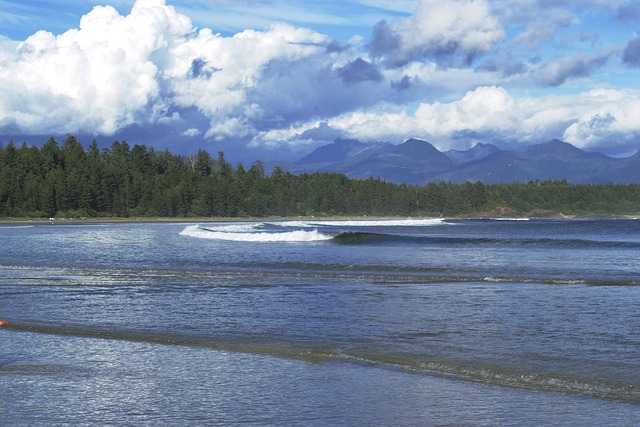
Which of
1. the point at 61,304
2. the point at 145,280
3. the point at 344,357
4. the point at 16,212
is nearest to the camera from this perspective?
the point at 344,357

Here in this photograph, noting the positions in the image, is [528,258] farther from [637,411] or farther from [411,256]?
[637,411]

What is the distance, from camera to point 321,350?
16078 millimetres

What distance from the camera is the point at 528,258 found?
44969 mm

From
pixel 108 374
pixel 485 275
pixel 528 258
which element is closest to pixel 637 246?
pixel 528 258

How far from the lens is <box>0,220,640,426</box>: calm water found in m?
11.5

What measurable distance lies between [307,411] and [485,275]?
2354cm

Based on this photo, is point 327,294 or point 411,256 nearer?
point 327,294

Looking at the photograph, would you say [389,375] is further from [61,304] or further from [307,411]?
[61,304]

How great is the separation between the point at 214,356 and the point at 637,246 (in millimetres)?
50732

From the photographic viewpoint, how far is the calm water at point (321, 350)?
11.5 meters

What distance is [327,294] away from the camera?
86.4ft

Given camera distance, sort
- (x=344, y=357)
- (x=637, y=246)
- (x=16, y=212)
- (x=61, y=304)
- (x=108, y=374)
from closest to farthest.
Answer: (x=108, y=374)
(x=344, y=357)
(x=61, y=304)
(x=637, y=246)
(x=16, y=212)

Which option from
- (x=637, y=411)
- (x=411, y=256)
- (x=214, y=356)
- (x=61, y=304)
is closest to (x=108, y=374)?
(x=214, y=356)

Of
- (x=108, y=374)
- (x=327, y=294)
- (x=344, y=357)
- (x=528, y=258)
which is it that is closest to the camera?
(x=108, y=374)
